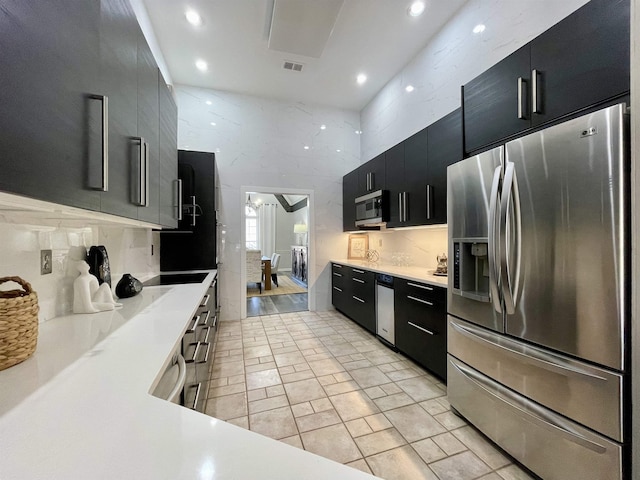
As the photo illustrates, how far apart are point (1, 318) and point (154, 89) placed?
147 centimetres

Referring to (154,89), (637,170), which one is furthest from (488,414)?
(154,89)

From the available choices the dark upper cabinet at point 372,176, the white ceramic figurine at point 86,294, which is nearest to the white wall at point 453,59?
the dark upper cabinet at point 372,176

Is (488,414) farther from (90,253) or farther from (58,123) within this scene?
(90,253)

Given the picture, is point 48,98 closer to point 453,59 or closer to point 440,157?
point 440,157

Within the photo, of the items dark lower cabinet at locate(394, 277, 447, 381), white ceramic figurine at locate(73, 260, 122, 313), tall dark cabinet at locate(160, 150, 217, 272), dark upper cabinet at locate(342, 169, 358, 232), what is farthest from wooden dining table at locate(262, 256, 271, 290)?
white ceramic figurine at locate(73, 260, 122, 313)

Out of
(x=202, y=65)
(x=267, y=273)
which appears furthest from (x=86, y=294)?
(x=267, y=273)

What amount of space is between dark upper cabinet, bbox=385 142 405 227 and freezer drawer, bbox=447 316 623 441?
1635 millimetres

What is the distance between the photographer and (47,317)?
1.26 metres

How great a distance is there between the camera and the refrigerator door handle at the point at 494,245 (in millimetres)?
1486

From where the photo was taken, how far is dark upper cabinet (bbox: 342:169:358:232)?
4191mm

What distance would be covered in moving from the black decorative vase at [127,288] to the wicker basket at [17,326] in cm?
96

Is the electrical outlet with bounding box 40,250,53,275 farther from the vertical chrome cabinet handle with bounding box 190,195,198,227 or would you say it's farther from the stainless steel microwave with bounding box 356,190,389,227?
the stainless steel microwave with bounding box 356,190,389,227

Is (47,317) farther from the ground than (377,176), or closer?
closer

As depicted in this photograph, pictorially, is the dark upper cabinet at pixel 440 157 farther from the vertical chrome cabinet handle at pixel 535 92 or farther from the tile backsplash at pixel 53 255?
the tile backsplash at pixel 53 255
